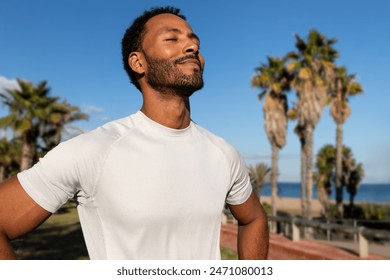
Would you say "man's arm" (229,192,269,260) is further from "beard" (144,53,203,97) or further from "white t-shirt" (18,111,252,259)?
"beard" (144,53,203,97)

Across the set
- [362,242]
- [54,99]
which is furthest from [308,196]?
[54,99]

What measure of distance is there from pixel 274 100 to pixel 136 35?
24199mm

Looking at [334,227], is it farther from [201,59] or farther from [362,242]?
[201,59]

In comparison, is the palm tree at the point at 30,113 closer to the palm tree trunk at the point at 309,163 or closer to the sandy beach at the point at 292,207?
the palm tree trunk at the point at 309,163

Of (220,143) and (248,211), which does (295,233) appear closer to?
(248,211)

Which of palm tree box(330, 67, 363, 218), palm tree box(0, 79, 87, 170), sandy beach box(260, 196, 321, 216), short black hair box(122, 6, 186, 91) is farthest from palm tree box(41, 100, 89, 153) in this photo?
sandy beach box(260, 196, 321, 216)

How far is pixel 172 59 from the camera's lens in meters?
1.74

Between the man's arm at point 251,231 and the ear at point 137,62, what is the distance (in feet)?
2.59

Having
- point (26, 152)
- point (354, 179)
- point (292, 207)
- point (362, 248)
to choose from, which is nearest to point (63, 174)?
point (362, 248)

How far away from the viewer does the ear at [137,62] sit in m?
1.82

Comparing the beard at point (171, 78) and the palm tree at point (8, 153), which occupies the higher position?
the palm tree at point (8, 153)

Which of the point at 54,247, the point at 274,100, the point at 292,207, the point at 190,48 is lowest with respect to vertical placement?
the point at 292,207

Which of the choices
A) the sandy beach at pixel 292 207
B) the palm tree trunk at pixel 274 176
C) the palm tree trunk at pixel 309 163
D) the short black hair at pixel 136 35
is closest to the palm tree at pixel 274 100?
the palm tree trunk at pixel 274 176
